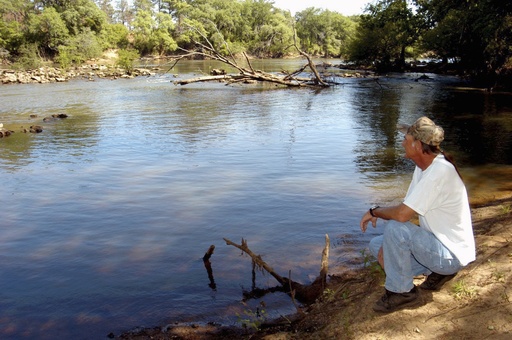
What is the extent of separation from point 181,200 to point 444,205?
19.9ft

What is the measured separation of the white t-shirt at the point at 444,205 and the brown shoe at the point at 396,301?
20.7 inches

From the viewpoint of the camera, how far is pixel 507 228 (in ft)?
18.5

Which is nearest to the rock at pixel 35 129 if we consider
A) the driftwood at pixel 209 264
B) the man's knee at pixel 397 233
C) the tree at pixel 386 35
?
the driftwood at pixel 209 264

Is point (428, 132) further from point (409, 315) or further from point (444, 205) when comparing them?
point (409, 315)

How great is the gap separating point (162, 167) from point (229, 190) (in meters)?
2.83

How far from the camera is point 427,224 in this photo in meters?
3.77

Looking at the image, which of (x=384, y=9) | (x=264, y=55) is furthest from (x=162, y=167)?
(x=264, y=55)

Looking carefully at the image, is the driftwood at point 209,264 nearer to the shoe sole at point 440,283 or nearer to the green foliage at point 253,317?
the green foliage at point 253,317

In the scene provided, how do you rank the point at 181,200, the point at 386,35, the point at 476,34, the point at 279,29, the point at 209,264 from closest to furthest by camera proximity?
the point at 209,264 < the point at 181,200 < the point at 476,34 < the point at 386,35 < the point at 279,29

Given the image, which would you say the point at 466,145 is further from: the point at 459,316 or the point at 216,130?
the point at 459,316

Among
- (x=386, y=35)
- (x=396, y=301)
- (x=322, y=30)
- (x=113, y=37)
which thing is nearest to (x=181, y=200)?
(x=396, y=301)

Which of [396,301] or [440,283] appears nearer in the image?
[396,301]

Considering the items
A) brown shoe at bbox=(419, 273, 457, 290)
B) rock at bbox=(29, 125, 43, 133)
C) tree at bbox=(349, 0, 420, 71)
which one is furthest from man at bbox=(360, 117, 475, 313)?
tree at bbox=(349, 0, 420, 71)

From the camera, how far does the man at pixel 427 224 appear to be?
3.63 m
